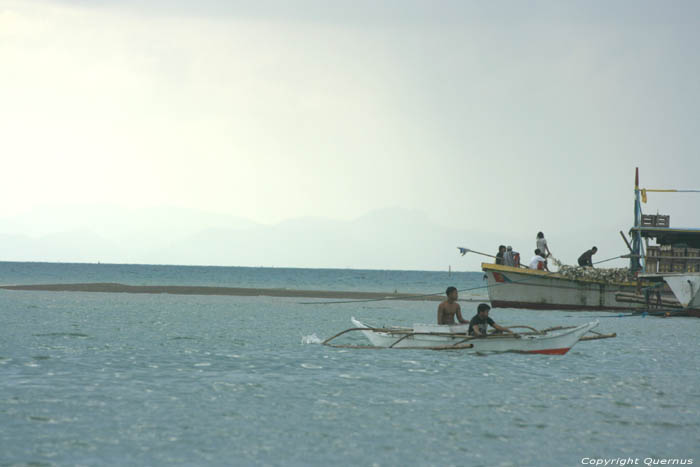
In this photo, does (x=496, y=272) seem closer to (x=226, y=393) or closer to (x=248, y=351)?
(x=248, y=351)

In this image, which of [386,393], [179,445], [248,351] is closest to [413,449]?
[179,445]

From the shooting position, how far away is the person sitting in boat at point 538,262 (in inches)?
1538

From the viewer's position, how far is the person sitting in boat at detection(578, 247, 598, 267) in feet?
131

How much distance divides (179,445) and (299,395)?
13.8 feet

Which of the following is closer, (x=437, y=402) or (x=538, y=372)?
(x=437, y=402)

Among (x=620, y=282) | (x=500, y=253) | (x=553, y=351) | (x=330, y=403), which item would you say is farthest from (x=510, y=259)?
(x=330, y=403)

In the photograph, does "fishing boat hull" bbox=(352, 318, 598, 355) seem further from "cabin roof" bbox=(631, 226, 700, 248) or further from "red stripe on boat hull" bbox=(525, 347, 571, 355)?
"cabin roof" bbox=(631, 226, 700, 248)

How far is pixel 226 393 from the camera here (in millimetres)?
13812

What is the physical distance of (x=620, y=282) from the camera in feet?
127

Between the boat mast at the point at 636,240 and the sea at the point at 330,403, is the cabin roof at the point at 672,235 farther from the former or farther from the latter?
the sea at the point at 330,403

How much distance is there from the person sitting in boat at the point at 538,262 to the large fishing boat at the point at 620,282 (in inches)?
22.0
